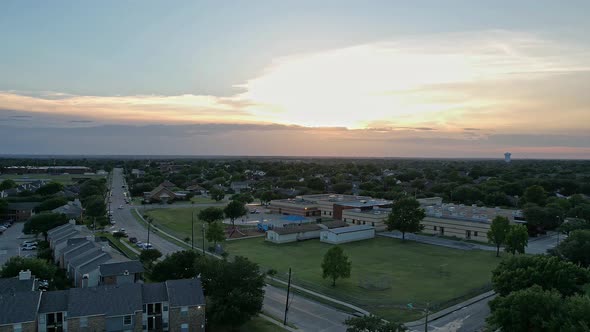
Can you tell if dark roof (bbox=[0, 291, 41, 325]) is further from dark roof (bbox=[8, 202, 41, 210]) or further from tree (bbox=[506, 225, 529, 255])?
dark roof (bbox=[8, 202, 41, 210])

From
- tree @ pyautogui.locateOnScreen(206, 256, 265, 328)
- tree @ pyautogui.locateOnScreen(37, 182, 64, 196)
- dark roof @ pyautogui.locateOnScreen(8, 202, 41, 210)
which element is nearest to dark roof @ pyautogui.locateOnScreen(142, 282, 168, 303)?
tree @ pyautogui.locateOnScreen(206, 256, 265, 328)

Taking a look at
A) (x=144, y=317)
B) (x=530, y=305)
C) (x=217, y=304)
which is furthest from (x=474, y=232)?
(x=144, y=317)

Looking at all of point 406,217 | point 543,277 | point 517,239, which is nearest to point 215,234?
point 406,217

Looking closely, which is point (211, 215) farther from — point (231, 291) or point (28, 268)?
point (231, 291)

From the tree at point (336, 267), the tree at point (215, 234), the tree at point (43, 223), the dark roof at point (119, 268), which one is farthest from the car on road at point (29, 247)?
the tree at point (336, 267)

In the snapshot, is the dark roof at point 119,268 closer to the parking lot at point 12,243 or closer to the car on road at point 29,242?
the parking lot at point 12,243
